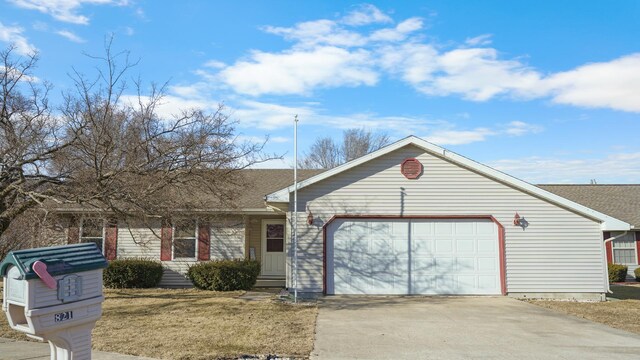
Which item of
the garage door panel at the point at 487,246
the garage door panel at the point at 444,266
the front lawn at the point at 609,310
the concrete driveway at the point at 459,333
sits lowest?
the front lawn at the point at 609,310

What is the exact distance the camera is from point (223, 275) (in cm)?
1477

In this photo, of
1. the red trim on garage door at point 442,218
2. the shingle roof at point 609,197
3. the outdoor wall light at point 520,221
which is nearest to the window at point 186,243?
the red trim on garage door at point 442,218

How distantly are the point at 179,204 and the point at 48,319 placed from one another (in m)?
8.33

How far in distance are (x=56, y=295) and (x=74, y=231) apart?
1279cm

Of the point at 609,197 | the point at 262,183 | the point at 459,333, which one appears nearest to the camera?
the point at 459,333

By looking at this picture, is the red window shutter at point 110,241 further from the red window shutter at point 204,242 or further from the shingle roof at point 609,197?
the shingle roof at point 609,197

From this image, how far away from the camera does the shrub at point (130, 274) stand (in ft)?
Result: 50.3

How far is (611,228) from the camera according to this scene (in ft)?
44.4

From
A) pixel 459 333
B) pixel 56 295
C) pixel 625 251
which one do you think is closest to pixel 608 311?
pixel 459 333

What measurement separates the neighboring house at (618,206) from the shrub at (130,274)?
55.6 feet

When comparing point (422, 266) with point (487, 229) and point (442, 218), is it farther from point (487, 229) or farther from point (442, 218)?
point (487, 229)

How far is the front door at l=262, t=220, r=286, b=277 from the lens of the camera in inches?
682

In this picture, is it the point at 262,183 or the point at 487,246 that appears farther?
the point at 262,183

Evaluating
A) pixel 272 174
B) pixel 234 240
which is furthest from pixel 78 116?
pixel 272 174
